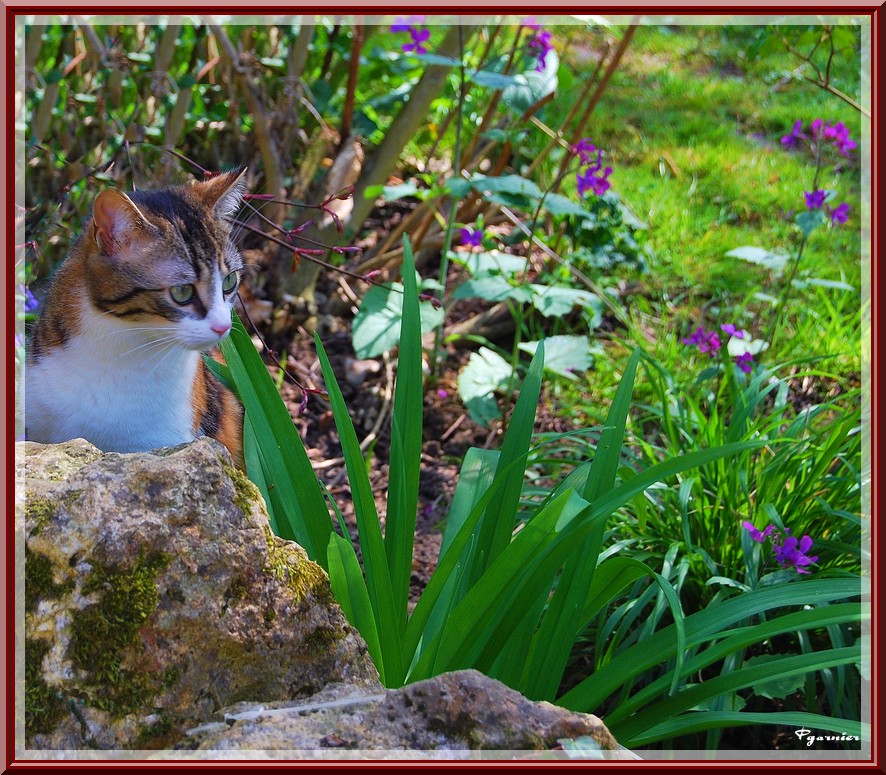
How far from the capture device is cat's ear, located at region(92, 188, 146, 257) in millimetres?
1981

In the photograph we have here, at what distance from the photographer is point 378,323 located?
3.43 meters

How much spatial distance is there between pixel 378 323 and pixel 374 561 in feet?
5.55

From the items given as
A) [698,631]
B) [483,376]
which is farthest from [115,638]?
[483,376]

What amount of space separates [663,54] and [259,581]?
5.24 metres

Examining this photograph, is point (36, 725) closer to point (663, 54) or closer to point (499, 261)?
point (499, 261)

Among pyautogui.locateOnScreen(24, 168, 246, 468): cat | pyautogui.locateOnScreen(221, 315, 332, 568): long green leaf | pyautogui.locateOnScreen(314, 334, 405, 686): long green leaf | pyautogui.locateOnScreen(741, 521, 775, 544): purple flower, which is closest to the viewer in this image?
pyautogui.locateOnScreen(314, 334, 405, 686): long green leaf

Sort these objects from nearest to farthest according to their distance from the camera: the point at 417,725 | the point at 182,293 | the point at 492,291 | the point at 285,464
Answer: the point at 417,725 < the point at 285,464 < the point at 182,293 < the point at 492,291

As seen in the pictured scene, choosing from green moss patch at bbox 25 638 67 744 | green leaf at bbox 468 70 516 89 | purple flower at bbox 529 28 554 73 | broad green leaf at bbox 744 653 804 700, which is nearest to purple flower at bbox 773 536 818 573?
broad green leaf at bbox 744 653 804 700

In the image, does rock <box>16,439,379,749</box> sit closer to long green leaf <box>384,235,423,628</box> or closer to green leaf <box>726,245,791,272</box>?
long green leaf <box>384,235,423,628</box>

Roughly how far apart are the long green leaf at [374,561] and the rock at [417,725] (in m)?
0.30

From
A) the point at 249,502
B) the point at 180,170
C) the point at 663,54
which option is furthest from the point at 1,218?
the point at 663,54

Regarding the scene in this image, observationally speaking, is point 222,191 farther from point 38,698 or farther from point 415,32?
point 415,32

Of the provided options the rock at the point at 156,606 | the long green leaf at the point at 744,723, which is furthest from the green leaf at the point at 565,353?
the rock at the point at 156,606

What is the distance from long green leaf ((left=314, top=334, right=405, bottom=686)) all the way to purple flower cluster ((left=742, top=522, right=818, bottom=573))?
101cm
